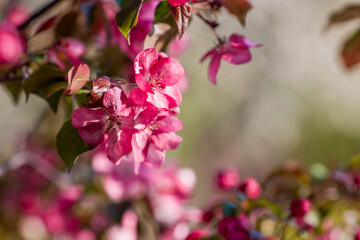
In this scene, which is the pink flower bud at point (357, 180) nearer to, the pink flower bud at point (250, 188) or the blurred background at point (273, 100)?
the pink flower bud at point (250, 188)

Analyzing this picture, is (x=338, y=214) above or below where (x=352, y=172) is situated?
below

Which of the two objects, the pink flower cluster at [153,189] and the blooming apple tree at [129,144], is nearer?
the blooming apple tree at [129,144]

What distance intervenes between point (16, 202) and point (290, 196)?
1066 millimetres

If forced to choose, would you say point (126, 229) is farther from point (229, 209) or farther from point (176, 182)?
point (229, 209)

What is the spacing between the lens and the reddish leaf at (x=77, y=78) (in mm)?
562

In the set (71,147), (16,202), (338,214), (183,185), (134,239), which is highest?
(71,147)

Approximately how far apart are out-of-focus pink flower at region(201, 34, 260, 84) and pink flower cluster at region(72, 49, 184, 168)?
108 millimetres

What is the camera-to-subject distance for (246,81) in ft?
27.5

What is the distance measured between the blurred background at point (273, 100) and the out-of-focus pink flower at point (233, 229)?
5.85 m

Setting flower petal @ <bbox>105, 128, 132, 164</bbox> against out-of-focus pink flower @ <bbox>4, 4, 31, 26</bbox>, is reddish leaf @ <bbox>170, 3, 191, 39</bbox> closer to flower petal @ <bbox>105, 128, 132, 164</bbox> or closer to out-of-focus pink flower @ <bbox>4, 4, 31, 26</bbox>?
flower petal @ <bbox>105, 128, 132, 164</bbox>

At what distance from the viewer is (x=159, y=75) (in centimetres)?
59

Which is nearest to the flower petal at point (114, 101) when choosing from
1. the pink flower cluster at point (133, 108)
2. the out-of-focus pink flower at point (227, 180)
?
the pink flower cluster at point (133, 108)

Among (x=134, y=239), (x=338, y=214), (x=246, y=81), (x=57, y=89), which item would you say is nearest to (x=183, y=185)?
(x=134, y=239)

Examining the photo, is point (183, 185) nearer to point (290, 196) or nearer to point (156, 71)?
point (290, 196)
